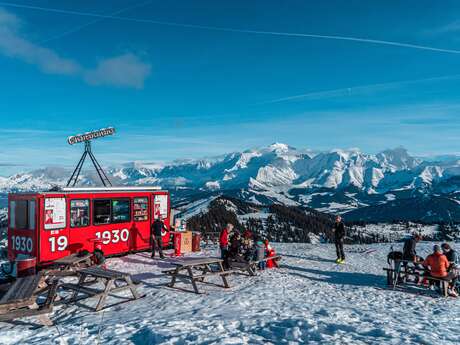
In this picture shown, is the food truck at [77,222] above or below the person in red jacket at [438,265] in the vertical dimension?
above

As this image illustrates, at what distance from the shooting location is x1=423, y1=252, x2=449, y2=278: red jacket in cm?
1288

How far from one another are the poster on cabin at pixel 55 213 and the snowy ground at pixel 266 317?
4.67m

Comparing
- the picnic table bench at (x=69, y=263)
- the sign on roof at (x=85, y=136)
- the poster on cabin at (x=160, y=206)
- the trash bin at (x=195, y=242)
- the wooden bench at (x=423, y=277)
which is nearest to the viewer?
the wooden bench at (x=423, y=277)

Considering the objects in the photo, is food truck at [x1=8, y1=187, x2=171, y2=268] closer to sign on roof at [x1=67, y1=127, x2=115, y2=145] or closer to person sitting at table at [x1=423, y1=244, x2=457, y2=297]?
sign on roof at [x1=67, y1=127, x2=115, y2=145]

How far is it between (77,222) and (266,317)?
36.6ft

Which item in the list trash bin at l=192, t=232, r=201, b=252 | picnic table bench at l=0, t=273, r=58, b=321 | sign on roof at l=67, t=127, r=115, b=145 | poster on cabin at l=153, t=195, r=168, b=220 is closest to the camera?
picnic table bench at l=0, t=273, r=58, b=321

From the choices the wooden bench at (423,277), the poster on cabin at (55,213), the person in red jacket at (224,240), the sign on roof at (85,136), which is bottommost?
the wooden bench at (423,277)

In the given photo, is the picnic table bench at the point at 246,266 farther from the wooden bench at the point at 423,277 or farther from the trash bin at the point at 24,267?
the trash bin at the point at 24,267

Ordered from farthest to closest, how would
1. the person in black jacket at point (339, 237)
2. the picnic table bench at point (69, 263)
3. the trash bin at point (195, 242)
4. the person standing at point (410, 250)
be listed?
the trash bin at point (195, 242)
the person in black jacket at point (339, 237)
the person standing at point (410, 250)
the picnic table bench at point (69, 263)

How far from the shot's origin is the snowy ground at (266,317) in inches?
312

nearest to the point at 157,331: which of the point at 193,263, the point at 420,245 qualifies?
the point at 193,263

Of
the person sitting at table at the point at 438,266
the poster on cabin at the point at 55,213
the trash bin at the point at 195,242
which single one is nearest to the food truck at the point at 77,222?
the poster on cabin at the point at 55,213

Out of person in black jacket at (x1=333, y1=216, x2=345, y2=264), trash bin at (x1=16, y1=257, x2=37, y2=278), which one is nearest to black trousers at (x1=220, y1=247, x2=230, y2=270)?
person in black jacket at (x1=333, y1=216, x2=345, y2=264)

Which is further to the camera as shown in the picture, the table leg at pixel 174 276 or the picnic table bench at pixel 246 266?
the picnic table bench at pixel 246 266
